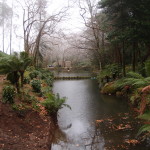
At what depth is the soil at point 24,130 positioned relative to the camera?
149 inches

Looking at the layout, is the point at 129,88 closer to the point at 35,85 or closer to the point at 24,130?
the point at 35,85

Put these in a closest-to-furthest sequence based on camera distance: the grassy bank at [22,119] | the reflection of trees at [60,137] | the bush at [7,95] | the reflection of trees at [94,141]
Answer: the grassy bank at [22,119] < the reflection of trees at [94,141] < the reflection of trees at [60,137] < the bush at [7,95]

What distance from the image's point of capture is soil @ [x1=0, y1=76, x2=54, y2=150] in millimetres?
3775

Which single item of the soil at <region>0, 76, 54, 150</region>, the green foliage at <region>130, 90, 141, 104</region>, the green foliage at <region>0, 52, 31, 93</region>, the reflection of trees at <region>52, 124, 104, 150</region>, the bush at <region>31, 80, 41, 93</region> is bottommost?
the reflection of trees at <region>52, 124, 104, 150</region>

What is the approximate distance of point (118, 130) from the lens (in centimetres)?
557

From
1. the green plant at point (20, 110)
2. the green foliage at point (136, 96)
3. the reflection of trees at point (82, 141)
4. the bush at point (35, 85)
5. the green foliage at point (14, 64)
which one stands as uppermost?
the green foliage at point (14, 64)

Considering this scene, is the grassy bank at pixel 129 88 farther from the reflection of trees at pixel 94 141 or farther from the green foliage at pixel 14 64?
the green foliage at pixel 14 64

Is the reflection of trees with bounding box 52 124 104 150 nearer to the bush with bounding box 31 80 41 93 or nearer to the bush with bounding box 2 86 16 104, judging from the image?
the bush with bounding box 2 86 16 104

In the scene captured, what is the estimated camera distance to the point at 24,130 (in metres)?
4.75

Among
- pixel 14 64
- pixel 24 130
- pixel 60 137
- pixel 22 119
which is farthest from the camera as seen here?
pixel 14 64

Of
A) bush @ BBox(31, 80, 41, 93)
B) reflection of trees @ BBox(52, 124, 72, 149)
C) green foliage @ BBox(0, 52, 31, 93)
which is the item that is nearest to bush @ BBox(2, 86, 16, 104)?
green foliage @ BBox(0, 52, 31, 93)

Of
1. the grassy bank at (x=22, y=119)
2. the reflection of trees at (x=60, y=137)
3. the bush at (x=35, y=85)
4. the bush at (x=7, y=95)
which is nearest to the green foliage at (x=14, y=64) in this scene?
the grassy bank at (x=22, y=119)

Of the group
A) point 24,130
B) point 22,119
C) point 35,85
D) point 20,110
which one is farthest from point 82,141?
point 35,85

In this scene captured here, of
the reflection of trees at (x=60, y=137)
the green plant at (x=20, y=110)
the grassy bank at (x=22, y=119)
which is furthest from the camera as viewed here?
the green plant at (x=20, y=110)
